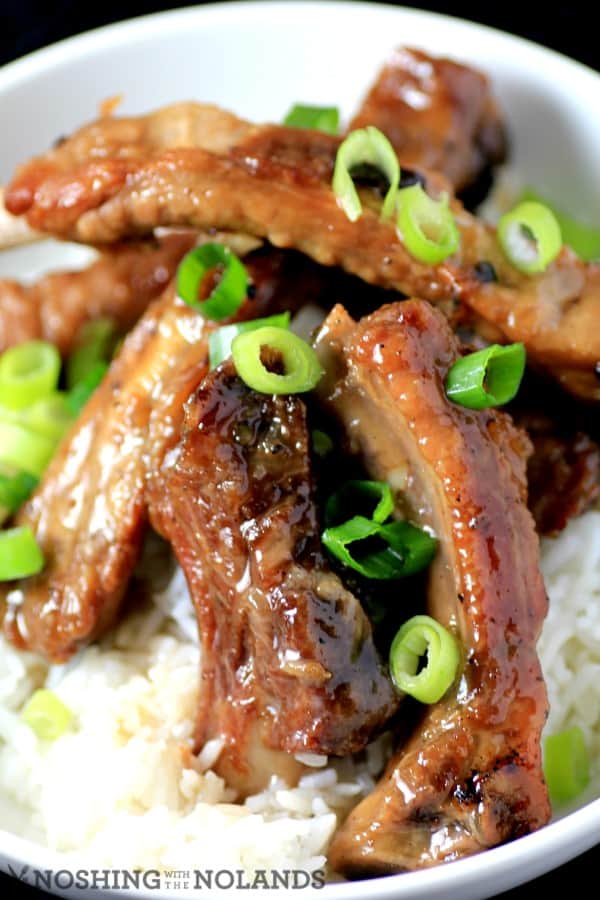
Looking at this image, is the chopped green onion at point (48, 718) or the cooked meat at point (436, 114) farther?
the cooked meat at point (436, 114)

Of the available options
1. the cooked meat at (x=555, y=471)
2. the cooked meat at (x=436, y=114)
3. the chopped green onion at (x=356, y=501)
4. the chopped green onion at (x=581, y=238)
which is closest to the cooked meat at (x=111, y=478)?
the chopped green onion at (x=356, y=501)

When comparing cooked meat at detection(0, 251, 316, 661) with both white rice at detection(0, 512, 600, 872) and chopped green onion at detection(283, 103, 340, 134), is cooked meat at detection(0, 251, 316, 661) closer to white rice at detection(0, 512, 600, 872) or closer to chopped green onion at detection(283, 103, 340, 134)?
white rice at detection(0, 512, 600, 872)

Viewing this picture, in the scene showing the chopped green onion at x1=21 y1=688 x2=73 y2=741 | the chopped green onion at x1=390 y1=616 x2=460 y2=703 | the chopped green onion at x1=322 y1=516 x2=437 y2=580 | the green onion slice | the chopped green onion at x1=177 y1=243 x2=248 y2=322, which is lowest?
the chopped green onion at x1=21 y1=688 x2=73 y2=741

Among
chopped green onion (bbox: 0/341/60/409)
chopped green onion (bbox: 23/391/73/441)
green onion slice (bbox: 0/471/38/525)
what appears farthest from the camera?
chopped green onion (bbox: 0/341/60/409)

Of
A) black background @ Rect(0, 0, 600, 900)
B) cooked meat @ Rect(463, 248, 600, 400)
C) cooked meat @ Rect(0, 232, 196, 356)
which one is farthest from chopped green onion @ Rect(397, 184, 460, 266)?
black background @ Rect(0, 0, 600, 900)

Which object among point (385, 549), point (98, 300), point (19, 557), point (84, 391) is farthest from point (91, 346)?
point (385, 549)

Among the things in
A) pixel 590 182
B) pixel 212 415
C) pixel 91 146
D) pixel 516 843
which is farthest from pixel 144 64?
pixel 516 843

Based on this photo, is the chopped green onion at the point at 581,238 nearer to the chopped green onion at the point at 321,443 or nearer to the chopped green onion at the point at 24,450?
the chopped green onion at the point at 321,443

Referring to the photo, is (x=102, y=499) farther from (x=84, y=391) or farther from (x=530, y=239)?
(x=530, y=239)
